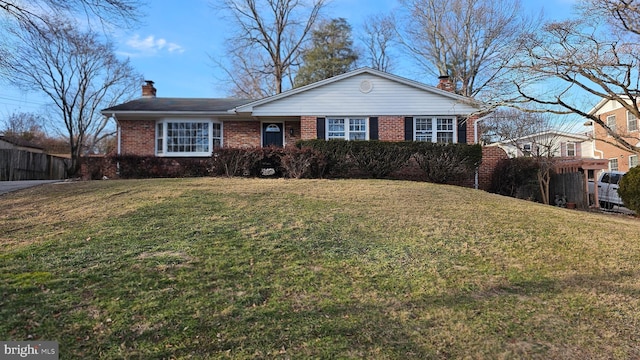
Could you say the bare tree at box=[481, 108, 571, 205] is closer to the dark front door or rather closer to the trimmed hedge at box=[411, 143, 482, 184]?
the trimmed hedge at box=[411, 143, 482, 184]

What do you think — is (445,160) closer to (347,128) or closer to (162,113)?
(347,128)

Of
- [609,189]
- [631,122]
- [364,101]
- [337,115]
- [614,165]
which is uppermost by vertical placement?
[631,122]

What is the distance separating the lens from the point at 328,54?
96.7 ft

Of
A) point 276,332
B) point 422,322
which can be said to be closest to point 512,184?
point 422,322

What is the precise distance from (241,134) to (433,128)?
25.0 ft

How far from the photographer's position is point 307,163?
11.3m

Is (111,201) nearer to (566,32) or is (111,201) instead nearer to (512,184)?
(566,32)

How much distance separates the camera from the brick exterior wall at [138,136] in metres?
15.7

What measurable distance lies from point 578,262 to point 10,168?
21568 mm

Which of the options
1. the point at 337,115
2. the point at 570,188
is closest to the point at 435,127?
the point at 337,115

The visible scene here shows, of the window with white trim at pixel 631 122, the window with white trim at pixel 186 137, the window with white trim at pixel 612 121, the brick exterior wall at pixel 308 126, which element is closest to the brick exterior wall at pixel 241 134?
the window with white trim at pixel 186 137

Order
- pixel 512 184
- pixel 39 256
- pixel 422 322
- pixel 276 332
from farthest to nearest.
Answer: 1. pixel 512 184
2. pixel 39 256
3. pixel 422 322
4. pixel 276 332

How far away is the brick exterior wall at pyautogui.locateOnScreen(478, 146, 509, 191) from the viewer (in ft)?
48.9

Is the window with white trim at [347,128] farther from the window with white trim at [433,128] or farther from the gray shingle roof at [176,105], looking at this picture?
the gray shingle roof at [176,105]
